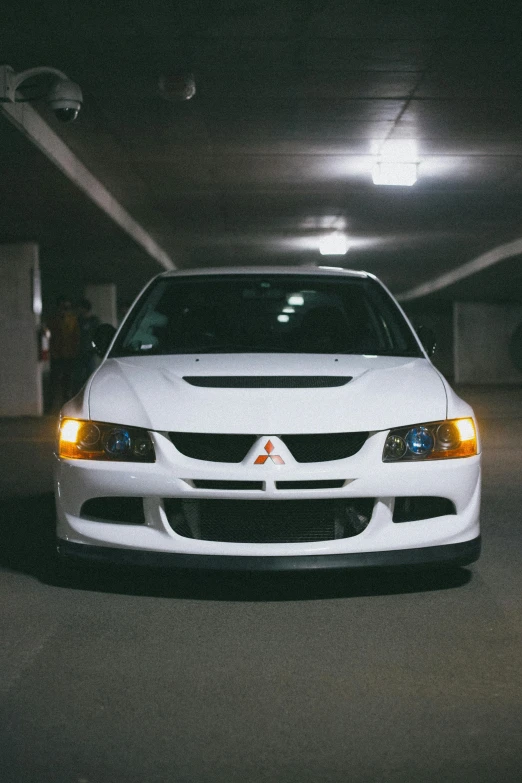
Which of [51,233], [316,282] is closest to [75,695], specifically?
[316,282]

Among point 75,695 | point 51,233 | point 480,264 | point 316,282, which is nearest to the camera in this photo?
point 75,695

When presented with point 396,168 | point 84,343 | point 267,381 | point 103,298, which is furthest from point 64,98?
point 103,298

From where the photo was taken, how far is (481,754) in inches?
119

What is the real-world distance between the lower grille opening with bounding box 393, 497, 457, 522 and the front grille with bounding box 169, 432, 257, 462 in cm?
69

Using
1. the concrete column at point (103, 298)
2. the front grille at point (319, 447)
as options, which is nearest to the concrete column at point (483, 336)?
the concrete column at point (103, 298)

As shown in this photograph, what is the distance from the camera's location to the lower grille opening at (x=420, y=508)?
183 inches

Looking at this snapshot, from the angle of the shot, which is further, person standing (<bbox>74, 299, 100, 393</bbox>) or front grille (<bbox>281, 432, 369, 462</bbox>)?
person standing (<bbox>74, 299, 100, 393</bbox>)

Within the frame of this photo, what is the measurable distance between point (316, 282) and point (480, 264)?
71.7 feet

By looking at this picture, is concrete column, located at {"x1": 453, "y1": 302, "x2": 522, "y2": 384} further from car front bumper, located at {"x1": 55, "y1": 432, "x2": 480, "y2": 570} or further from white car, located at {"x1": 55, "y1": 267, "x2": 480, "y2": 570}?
car front bumper, located at {"x1": 55, "y1": 432, "x2": 480, "y2": 570}

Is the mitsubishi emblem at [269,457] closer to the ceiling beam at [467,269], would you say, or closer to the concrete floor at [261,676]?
the concrete floor at [261,676]

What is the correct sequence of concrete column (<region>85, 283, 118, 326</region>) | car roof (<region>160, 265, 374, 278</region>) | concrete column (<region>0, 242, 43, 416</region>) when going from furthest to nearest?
concrete column (<region>85, 283, 118, 326</region>)
concrete column (<region>0, 242, 43, 416</region>)
car roof (<region>160, 265, 374, 278</region>)

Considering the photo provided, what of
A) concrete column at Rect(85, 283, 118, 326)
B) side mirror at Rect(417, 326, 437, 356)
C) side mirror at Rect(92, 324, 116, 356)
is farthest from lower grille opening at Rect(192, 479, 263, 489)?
concrete column at Rect(85, 283, 118, 326)

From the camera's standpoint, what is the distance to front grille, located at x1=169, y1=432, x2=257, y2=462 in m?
4.57

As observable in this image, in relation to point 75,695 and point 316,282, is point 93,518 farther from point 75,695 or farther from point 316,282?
point 316,282
